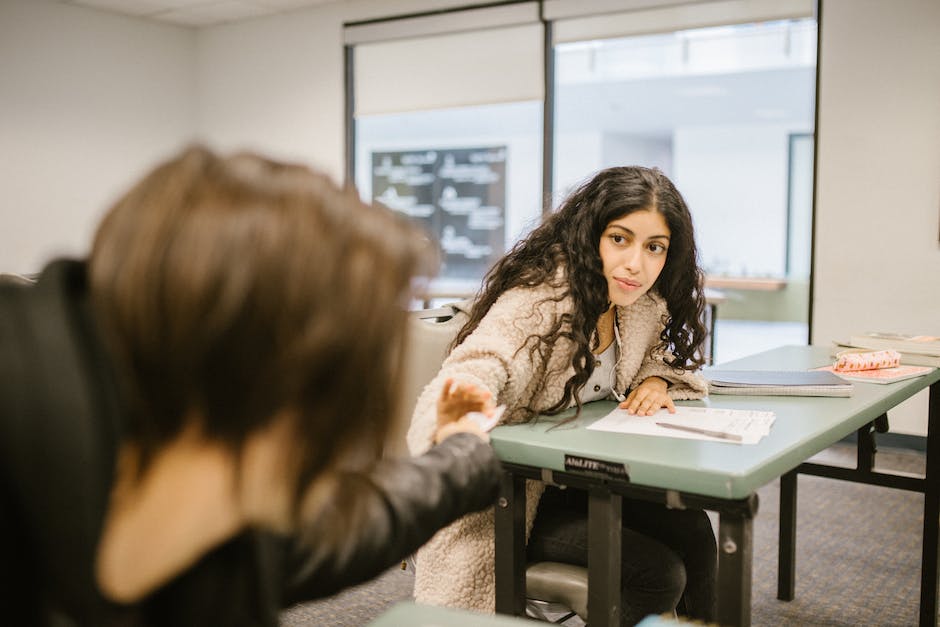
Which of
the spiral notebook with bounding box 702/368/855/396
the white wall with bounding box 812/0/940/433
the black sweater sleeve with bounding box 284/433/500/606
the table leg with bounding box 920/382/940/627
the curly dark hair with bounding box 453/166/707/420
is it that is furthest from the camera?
the white wall with bounding box 812/0/940/433

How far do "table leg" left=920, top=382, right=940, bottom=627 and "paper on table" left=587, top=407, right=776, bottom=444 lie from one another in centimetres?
94

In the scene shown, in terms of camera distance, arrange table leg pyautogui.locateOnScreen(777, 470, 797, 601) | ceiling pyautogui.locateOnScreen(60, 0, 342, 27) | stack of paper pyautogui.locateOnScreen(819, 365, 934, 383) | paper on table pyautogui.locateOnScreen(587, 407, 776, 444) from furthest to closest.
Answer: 1. ceiling pyautogui.locateOnScreen(60, 0, 342, 27)
2. table leg pyautogui.locateOnScreen(777, 470, 797, 601)
3. stack of paper pyautogui.locateOnScreen(819, 365, 934, 383)
4. paper on table pyautogui.locateOnScreen(587, 407, 776, 444)

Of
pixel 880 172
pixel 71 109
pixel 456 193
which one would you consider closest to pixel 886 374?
pixel 880 172

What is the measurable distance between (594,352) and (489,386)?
44cm

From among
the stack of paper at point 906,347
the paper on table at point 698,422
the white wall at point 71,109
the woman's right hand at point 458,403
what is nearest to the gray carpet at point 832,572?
the stack of paper at point 906,347

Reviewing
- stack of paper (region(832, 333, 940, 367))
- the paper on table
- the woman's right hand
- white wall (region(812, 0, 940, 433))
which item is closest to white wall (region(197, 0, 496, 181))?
white wall (region(812, 0, 940, 433))

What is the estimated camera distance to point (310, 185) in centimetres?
57

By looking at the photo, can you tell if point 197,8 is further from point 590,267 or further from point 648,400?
point 648,400

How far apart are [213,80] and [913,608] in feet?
18.3

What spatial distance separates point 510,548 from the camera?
4.49 feet

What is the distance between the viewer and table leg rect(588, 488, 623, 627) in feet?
4.10

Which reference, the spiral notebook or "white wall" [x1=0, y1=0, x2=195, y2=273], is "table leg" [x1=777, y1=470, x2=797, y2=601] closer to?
the spiral notebook

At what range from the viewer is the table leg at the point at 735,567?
3.75 feet

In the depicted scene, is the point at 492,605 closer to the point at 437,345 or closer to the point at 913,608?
the point at 437,345
